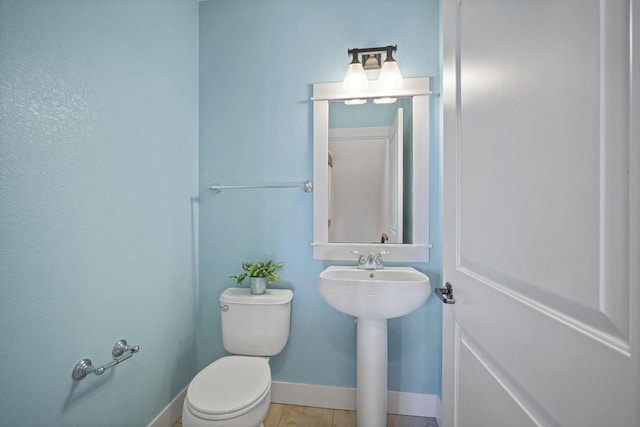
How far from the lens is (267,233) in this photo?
5.49 ft

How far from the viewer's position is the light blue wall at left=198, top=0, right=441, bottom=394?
61.4 inches

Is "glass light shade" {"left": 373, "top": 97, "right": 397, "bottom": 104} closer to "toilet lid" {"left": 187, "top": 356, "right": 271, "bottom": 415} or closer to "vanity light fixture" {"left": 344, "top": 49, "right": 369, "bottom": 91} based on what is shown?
"vanity light fixture" {"left": 344, "top": 49, "right": 369, "bottom": 91}

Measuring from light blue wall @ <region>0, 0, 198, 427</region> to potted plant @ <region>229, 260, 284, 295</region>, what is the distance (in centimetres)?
39

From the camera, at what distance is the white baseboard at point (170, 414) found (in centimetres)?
136

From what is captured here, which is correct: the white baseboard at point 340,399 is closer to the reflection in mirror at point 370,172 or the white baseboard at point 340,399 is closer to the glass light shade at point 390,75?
the reflection in mirror at point 370,172

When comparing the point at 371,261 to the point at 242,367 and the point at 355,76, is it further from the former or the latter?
the point at 355,76

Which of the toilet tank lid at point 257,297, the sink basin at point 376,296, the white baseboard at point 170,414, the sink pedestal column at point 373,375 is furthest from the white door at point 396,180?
the white baseboard at point 170,414

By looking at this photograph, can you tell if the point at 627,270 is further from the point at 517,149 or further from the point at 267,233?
the point at 267,233

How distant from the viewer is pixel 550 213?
0.47m

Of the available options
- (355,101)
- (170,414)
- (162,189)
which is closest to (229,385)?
(170,414)

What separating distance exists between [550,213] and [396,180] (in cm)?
115

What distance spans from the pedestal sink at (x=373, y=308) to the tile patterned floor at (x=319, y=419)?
20 cm


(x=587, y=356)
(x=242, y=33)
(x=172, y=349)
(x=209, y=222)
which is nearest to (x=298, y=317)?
(x=172, y=349)

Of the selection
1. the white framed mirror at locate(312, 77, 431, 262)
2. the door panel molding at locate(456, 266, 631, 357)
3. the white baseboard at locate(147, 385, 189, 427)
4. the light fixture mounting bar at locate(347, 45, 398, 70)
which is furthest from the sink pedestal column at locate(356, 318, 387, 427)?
the light fixture mounting bar at locate(347, 45, 398, 70)
